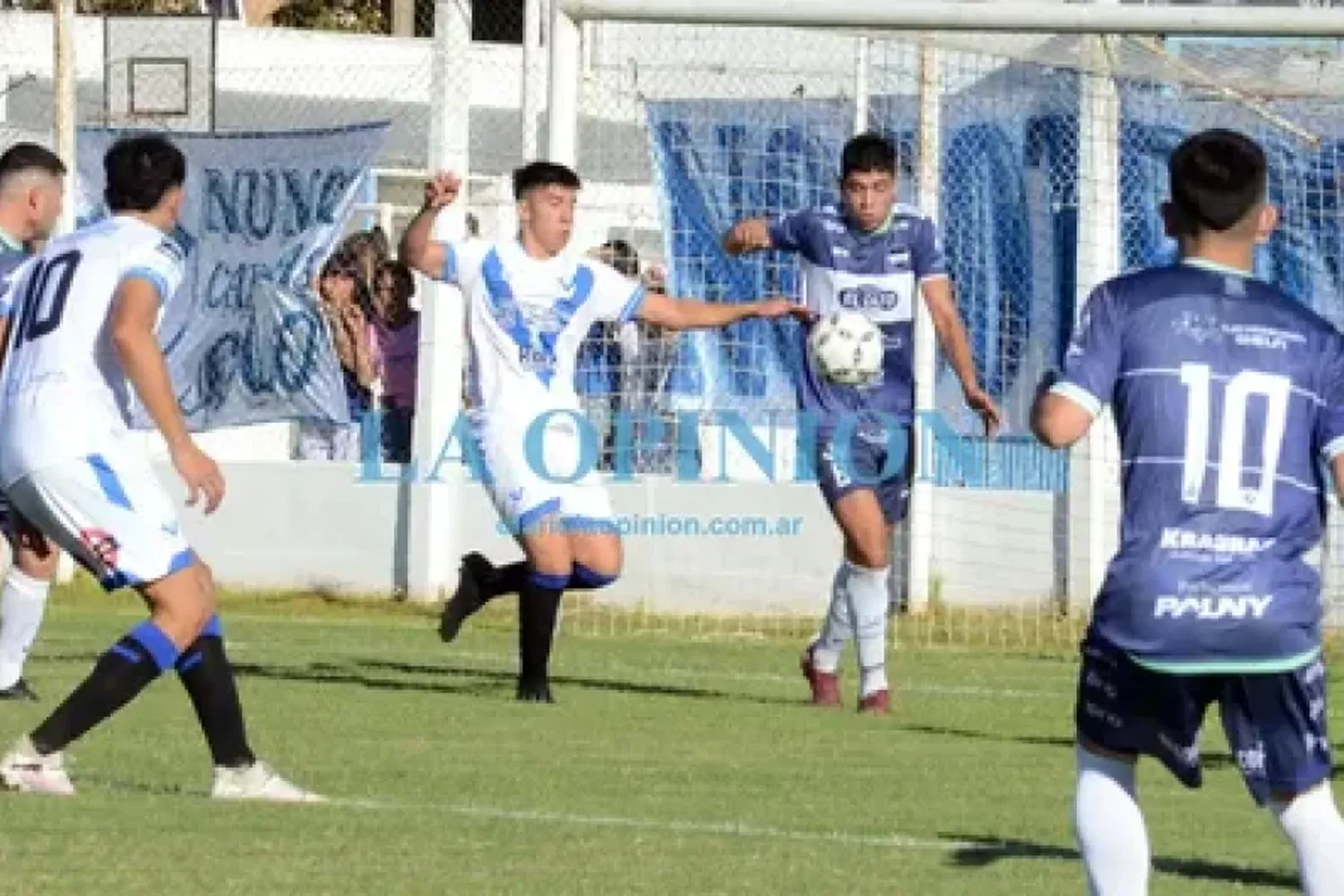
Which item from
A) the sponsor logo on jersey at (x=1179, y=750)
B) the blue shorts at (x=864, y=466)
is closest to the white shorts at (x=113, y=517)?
the sponsor logo on jersey at (x=1179, y=750)

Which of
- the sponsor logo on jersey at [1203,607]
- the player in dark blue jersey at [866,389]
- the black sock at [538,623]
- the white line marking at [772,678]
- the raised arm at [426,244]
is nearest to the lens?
the sponsor logo on jersey at [1203,607]

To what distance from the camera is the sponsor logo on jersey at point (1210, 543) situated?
23.8 feet

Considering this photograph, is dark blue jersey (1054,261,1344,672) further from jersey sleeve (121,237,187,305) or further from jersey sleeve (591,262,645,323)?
jersey sleeve (591,262,645,323)

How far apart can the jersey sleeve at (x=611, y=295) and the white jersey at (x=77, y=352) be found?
14.4ft

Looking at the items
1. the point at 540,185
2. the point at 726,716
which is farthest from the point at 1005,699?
the point at 540,185

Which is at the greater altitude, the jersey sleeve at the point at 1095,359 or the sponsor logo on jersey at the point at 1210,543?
the jersey sleeve at the point at 1095,359

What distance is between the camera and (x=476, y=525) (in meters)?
20.4

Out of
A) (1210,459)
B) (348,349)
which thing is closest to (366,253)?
(348,349)

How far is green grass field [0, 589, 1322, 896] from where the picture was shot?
8820mm

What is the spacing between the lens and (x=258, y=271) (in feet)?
69.8

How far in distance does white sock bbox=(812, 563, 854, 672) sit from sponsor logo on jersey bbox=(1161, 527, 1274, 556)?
279 inches

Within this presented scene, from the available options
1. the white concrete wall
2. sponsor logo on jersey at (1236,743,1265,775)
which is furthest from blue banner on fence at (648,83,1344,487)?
sponsor logo on jersey at (1236,743,1265,775)

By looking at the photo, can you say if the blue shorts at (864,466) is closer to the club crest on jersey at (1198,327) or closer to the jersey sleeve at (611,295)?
the jersey sleeve at (611,295)

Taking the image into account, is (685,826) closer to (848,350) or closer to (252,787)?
(252,787)
